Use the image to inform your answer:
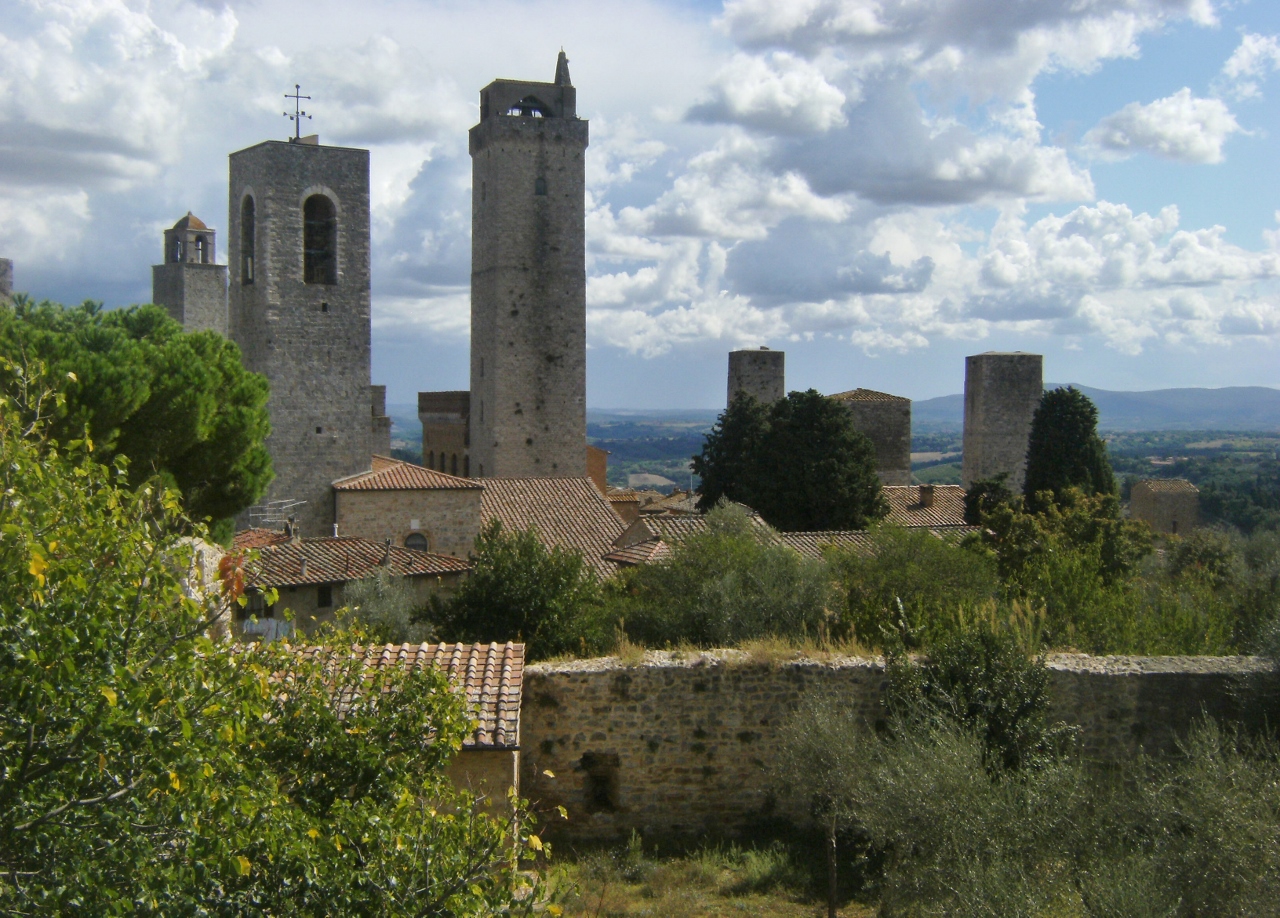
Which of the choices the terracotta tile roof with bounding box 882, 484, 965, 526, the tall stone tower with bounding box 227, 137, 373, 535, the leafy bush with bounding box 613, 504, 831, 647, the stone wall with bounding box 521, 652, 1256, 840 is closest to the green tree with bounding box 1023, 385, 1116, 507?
the terracotta tile roof with bounding box 882, 484, 965, 526

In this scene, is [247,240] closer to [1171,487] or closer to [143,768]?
[143,768]

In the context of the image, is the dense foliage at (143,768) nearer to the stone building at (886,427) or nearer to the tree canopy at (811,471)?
the tree canopy at (811,471)

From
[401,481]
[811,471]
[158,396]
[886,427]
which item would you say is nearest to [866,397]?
[886,427]

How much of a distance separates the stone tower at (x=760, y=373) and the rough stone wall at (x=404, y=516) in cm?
1617

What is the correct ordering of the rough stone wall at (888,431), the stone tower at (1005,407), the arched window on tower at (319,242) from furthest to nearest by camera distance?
1. the rough stone wall at (888,431)
2. the stone tower at (1005,407)
3. the arched window on tower at (319,242)

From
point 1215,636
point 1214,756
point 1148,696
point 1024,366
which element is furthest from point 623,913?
point 1024,366

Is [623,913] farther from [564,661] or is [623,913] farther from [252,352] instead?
[252,352]

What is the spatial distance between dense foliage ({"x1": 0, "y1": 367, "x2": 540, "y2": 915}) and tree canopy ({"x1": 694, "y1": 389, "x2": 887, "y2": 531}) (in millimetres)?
22096

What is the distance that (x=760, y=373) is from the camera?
37938 millimetres

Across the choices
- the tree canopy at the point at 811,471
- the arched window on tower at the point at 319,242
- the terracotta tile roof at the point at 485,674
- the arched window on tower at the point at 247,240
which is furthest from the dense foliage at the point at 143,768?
the tree canopy at the point at 811,471

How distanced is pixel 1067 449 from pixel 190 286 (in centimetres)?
2872

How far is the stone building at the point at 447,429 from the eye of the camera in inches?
1506

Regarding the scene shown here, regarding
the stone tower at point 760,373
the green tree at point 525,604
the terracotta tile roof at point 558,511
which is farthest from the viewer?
the stone tower at point 760,373

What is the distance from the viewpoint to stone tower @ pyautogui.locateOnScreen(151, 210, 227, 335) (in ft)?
127
